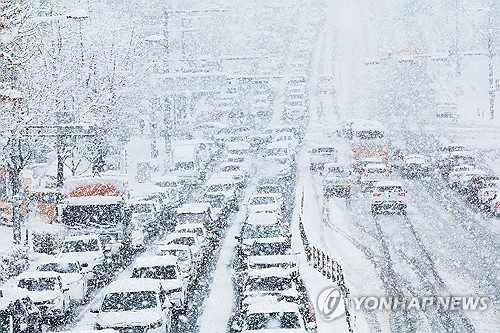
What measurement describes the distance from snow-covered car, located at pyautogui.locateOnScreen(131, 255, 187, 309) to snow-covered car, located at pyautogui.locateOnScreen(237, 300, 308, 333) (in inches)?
258

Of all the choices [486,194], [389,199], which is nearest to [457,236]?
[389,199]

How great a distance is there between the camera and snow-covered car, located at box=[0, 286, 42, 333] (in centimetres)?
2088

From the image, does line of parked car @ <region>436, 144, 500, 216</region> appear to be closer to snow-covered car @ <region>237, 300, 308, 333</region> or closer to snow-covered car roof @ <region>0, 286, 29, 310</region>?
snow-covered car @ <region>237, 300, 308, 333</region>

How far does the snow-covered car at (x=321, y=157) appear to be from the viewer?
59.4 meters

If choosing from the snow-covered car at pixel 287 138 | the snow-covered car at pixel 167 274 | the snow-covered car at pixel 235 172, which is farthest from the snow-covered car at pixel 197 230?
the snow-covered car at pixel 287 138

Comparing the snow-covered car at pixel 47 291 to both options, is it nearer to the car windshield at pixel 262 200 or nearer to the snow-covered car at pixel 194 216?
the snow-covered car at pixel 194 216

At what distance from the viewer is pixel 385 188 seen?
1708 inches

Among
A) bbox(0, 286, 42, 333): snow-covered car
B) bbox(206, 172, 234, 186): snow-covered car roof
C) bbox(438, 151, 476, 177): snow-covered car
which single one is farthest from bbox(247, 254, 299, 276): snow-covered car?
bbox(438, 151, 476, 177): snow-covered car

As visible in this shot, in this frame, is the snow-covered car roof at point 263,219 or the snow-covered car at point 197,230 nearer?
→ the snow-covered car roof at point 263,219

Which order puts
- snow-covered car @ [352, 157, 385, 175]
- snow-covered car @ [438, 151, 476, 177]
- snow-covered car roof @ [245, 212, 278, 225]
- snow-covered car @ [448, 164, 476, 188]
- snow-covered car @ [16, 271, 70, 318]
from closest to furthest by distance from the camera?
snow-covered car @ [16, 271, 70, 318] < snow-covered car roof @ [245, 212, 278, 225] < snow-covered car @ [448, 164, 476, 188] < snow-covered car @ [352, 157, 385, 175] < snow-covered car @ [438, 151, 476, 177]

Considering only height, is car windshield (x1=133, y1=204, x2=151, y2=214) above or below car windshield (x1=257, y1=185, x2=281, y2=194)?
below

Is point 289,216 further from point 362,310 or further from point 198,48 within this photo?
point 198,48

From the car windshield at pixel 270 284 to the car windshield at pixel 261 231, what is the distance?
28.0 feet

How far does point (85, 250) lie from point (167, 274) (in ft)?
25.7
